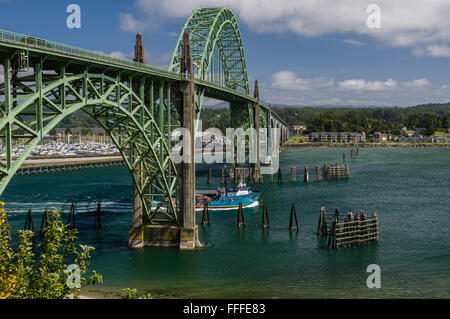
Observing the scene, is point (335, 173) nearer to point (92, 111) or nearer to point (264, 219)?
point (264, 219)

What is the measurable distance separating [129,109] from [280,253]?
15.3 metres

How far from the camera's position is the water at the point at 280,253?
26531 millimetres

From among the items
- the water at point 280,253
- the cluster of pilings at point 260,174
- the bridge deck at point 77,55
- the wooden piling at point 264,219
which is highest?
the bridge deck at point 77,55

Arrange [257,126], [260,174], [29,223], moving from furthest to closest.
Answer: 1. [257,126]
2. [260,174]
3. [29,223]

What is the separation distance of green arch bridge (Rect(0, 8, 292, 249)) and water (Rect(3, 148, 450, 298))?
2828 mm

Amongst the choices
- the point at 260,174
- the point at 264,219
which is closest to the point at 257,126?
the point at 260,174

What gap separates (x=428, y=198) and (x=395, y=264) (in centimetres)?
3048

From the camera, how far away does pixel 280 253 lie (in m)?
33.8

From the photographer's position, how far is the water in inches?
1045

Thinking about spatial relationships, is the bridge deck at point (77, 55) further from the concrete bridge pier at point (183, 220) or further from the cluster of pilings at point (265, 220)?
the cluster of pilings at point (265, 220)

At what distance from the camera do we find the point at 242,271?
1172 inches

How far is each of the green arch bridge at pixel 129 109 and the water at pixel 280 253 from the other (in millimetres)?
2828

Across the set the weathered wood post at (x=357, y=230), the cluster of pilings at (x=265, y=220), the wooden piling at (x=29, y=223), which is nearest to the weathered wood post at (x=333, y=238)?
the weathered wood post at (x=357, y=230)
